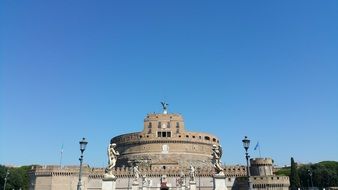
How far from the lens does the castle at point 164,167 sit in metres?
60.9

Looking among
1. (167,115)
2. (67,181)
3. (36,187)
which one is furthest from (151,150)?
(36,187)

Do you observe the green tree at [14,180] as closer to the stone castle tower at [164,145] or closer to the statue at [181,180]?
the stone castle tower at [164,145]

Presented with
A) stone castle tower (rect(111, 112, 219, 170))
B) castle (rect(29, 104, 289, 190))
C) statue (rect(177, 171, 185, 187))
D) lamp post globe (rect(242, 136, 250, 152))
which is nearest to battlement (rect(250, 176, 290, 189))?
castle (rect(29, 104, 289, 190))

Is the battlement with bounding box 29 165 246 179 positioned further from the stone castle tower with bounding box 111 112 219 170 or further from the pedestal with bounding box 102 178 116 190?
the pedestal with bounding box 102 178 116 190

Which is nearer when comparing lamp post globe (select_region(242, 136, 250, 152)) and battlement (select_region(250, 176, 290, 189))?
lamp post globe (select_region(242, 136, 250, 152))

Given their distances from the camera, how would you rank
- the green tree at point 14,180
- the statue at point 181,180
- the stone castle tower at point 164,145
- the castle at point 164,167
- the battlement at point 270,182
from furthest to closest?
1. the green tree at point 14,180
2. the stone castle tower at point 164,145
3. the castle at point 164,167
4. the battlement at point 270,182
5. the statue at point 181,180

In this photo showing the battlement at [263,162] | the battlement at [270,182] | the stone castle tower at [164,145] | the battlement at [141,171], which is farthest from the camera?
the stone castle tower at [164,145]

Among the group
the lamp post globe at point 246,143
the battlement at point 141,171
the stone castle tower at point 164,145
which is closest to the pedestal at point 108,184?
the lamp post globe at point 246,143

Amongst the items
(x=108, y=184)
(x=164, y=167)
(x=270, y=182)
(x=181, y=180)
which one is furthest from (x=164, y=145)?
(x=108, y=184)

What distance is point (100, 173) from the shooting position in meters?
64.2

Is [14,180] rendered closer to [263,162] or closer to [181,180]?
[181,180]

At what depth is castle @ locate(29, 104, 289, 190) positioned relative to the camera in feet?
200

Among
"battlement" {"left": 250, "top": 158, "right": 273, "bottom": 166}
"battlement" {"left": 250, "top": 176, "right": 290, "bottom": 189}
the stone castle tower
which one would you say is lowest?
"battlement" {"left": 250, "top": 176, "right": 290, "bottom": 189}

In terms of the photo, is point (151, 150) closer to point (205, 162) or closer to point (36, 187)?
point (205, 162)
